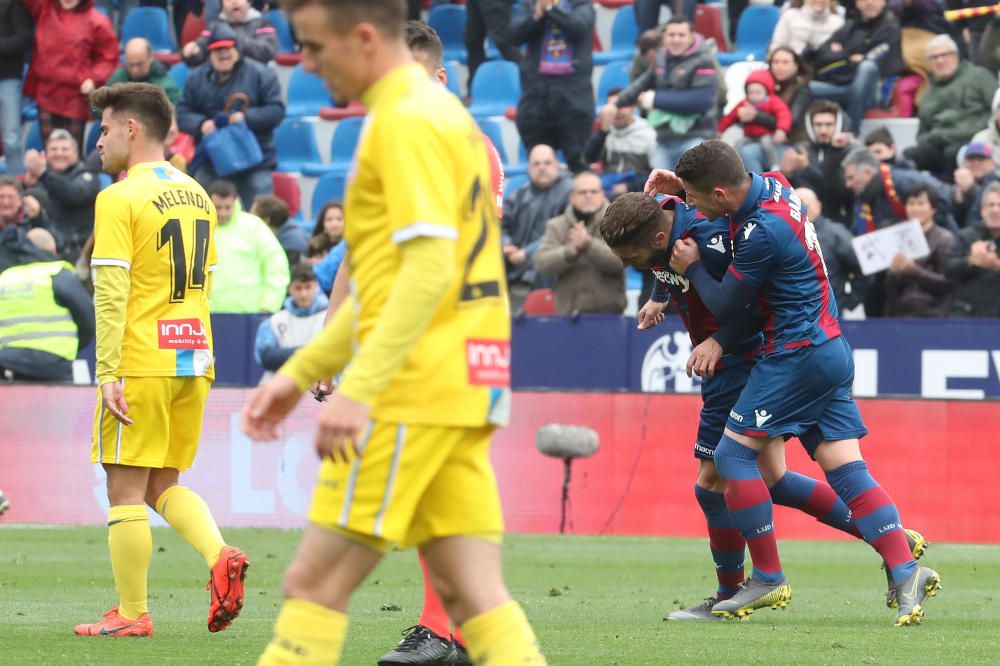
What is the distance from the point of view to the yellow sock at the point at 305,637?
168 inches

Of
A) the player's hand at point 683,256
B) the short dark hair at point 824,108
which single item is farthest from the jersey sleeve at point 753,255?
the short dark hair at point 824,108

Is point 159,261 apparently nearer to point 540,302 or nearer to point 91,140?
point 540,302

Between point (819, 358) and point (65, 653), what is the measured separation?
11.9 feet

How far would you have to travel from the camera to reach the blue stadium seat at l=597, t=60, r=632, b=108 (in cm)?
1958

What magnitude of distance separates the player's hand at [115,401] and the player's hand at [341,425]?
338 cm

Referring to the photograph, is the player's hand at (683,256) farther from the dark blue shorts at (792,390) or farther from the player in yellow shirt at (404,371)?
the player in yellow shirt at (404,371)

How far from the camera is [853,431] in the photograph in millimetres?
8289

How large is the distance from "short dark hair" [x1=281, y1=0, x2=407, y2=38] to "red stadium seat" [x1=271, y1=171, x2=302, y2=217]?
15826 mm

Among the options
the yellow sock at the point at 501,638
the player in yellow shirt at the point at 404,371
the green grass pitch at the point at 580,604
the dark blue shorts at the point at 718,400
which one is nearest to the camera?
the player in yellow shirt at the point at 404,371

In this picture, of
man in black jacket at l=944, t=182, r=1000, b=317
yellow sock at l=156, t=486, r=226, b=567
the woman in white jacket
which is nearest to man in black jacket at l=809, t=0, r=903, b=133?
the woman in white jacket

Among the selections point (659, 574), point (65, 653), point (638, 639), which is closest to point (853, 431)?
point (638, 639)

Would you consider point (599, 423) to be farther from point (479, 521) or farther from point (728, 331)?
point (479, 521)

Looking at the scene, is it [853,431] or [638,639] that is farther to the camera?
[853,431]

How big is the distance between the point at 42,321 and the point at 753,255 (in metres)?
8.29
